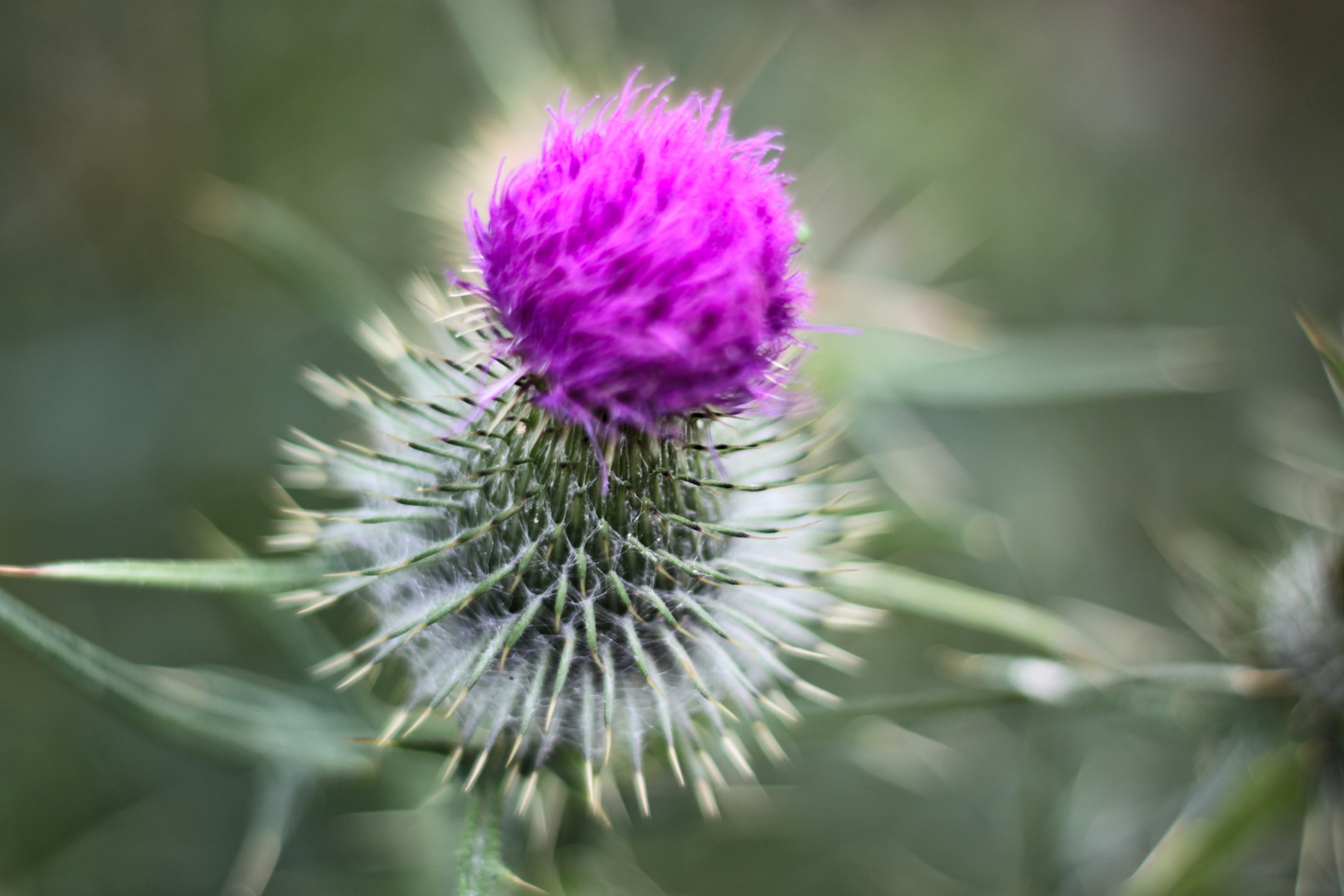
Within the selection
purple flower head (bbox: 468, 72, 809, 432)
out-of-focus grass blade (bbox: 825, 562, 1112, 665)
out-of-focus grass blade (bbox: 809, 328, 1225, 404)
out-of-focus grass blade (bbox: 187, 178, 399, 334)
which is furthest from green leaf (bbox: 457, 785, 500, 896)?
out-of-focus grass blade (bbox: 809, 328, 1225, 404)

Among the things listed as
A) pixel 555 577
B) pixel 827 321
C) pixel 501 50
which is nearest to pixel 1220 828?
pixel 827 321

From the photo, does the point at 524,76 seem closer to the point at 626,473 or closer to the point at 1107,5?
the point at 626,473

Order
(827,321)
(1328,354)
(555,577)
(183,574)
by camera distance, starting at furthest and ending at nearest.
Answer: (827,321) → (1328,354) → (555,577) → (183,574)

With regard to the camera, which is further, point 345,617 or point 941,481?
point 941,481

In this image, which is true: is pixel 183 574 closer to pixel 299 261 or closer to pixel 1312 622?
pixel 299 261

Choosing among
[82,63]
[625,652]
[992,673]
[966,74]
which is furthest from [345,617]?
[966,74]

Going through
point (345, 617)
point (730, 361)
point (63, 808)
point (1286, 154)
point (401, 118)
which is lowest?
point (63, 808)
